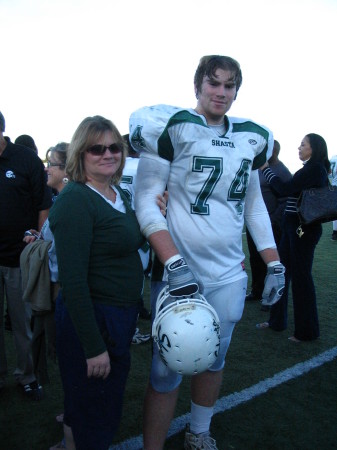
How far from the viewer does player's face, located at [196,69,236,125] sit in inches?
83.2

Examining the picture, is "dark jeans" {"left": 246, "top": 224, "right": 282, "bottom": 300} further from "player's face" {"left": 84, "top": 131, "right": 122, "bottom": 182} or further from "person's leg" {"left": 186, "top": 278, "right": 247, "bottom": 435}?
"player's face" {"left": 84, "top": 131, "right": 122, "bottom": 182}

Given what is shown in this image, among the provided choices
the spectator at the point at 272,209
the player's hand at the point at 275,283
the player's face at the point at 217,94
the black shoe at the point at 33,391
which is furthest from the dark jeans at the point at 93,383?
the spectator at the point at 272,209

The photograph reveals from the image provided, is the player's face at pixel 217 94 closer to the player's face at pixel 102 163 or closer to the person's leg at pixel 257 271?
the player's face at pixel 102 163

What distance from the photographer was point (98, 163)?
5.99 ft

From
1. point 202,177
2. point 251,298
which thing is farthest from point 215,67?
point 251,298

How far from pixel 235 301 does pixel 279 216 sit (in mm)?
3054

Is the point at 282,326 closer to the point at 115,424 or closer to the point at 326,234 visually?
the point at 115,424

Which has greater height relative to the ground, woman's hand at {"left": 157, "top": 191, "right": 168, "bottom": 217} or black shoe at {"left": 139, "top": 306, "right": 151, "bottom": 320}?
woman's hand at {"left": 157, "top": 191, "right": 168, "bottom": 217}

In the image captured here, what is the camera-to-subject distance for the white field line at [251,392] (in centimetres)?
247

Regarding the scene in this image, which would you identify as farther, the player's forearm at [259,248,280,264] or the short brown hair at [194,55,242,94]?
the player's forearm at [259,248,280,264]

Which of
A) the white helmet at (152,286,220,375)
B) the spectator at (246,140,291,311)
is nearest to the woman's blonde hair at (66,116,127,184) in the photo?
the white helmet at (152,286,220,375)

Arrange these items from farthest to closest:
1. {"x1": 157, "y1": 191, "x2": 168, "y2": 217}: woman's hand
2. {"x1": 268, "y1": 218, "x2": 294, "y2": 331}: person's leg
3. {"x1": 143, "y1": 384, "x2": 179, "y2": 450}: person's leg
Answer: {"x1": 268, "y1": 218, "x2": 294, "y2": 331}: person's leg < {"x1": 143, "y1": 384, "x2": 179, "y2": 450}: person's leg < {"x1": 157, "y1": 191, "x2": 168, "y2": 217}: woman's hand

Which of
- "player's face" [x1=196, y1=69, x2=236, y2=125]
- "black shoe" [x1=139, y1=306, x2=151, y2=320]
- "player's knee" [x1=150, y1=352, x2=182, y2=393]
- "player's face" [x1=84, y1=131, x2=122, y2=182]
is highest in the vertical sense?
"player's face" [x1=196, y1=69, x2=236, y2=125]

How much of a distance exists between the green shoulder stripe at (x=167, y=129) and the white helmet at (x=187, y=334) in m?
0.72
